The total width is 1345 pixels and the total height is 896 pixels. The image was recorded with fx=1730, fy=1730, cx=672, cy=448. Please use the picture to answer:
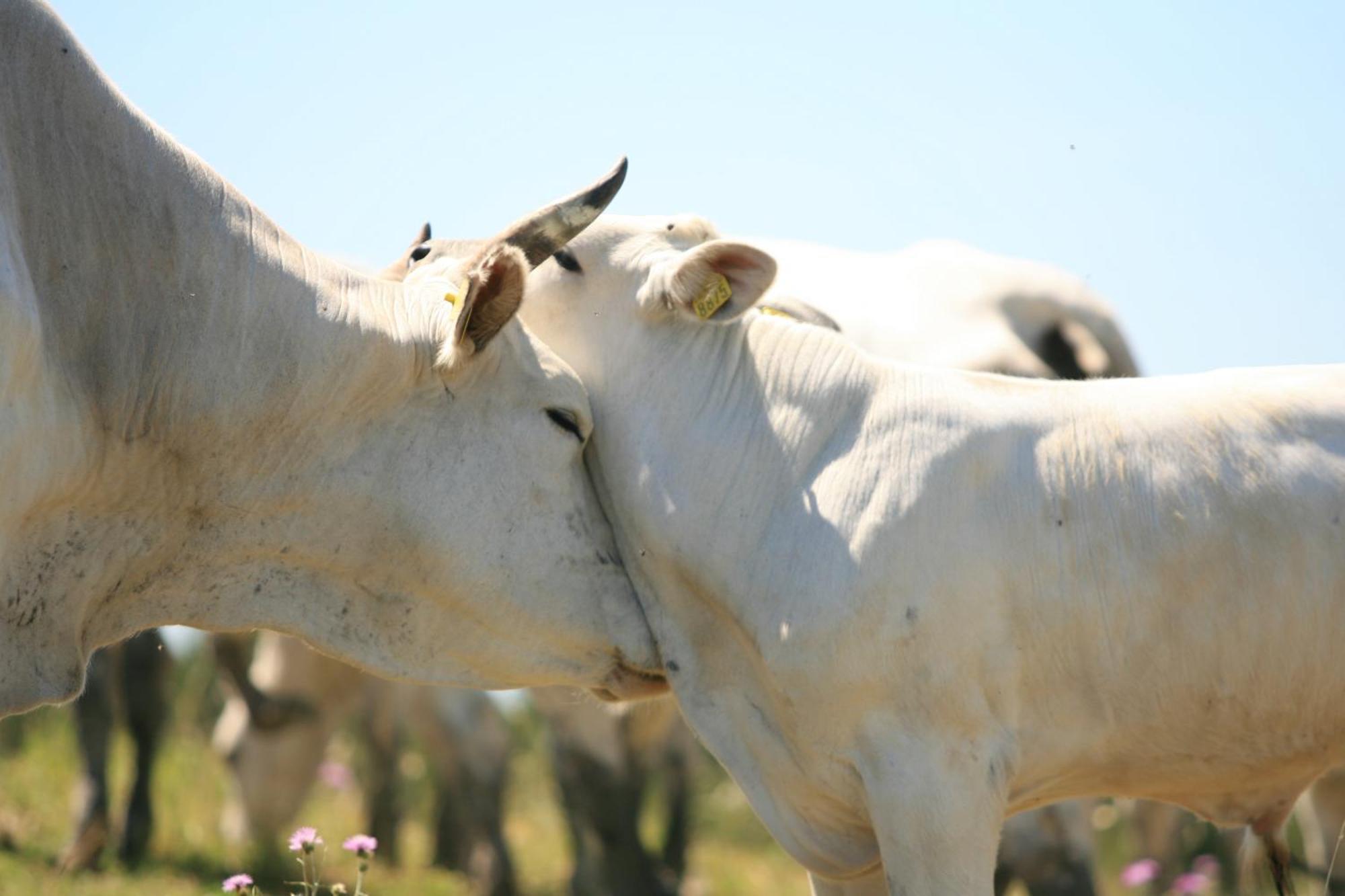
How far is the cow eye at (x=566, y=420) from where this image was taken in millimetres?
4430

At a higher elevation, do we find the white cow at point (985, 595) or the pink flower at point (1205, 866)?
the white cow at point (985, 595)

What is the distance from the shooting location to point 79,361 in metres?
3.90

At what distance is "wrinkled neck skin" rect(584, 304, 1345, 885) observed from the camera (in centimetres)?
397

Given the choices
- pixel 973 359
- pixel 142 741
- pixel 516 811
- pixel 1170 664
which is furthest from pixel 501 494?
pixel 516 811

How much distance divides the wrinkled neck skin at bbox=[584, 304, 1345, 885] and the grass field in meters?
4.02

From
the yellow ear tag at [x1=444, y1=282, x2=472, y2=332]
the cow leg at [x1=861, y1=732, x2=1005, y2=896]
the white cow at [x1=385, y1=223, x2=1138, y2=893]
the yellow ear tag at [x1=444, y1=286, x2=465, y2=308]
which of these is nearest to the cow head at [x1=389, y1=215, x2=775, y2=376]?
the yellow ear tag at [x1=444, y1=286, x2=465, y2=308]

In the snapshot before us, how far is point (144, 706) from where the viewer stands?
30.2 ft

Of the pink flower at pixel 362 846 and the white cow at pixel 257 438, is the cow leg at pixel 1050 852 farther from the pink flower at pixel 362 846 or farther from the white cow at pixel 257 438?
the pink flower at pixel 362 846

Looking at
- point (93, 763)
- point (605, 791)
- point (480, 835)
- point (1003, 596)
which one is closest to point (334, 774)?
point (480, 835)

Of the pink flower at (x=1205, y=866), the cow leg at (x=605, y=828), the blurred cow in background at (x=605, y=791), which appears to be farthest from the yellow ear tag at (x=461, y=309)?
the pink flower at (x=1205, y=866)

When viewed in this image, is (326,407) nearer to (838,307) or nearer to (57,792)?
(838,307)

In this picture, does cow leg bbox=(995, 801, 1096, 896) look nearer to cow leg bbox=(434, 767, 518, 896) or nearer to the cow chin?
the cow chin

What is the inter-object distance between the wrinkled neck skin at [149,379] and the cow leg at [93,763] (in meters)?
4.50

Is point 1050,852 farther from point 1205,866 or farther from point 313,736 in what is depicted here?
point 313,736
